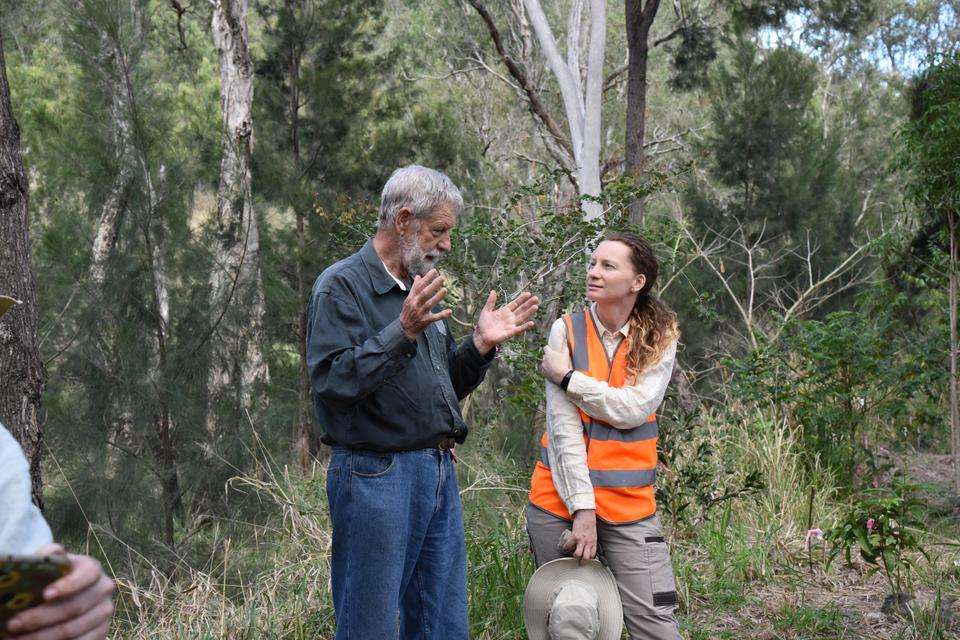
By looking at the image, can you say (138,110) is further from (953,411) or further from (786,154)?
(786,154)

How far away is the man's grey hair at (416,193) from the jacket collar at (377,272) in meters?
0.10

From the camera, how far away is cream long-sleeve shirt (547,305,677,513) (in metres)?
3.06

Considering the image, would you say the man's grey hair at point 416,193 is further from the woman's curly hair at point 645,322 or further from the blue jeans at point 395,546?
the woman's curly hair at point 645,322

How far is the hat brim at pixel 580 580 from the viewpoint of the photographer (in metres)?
3.05

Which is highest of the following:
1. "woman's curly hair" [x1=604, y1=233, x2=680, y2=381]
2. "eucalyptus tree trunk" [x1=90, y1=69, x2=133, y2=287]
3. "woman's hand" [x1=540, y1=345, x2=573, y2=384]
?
"eucalyptus tree trunk" [x1=90, y1=69, x2=133, y2=287]

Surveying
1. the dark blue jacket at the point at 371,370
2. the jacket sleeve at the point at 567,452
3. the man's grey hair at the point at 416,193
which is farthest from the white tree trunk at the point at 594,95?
the dark blue jacket at the point at 371,370

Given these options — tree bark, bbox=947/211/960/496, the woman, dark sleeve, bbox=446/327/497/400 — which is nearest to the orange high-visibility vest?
the woman

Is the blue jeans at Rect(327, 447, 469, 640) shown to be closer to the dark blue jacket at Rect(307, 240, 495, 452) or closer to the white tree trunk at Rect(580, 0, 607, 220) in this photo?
the dark blue jacket at Rect(307, 240, 495, 452)

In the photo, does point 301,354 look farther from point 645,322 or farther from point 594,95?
point 645,322

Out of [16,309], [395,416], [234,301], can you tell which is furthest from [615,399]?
[234,301]

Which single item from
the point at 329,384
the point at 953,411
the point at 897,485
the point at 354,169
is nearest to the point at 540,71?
the point at 354,169

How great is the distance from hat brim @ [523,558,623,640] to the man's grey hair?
1182 millimetres

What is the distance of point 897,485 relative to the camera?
162 inches

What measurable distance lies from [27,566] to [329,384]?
1446 millimetres
